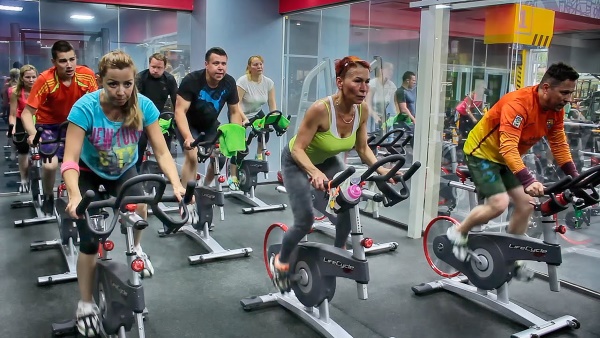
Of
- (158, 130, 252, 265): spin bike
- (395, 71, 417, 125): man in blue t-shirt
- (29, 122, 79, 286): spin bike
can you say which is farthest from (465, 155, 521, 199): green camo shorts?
(29, 122, 79, 286): spin bike

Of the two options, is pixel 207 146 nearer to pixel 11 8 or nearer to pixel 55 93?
pixel 55 93

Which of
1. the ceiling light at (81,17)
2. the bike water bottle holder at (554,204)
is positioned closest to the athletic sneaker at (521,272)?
the bike water bottle holder at (554,204)

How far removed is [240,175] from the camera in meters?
6.23

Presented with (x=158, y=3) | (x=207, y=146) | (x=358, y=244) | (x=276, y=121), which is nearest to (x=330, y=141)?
(x=358, y=244)

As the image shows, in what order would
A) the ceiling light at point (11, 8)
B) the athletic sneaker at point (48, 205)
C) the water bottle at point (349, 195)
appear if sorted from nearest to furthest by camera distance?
the water bottle at point (349, 195) → the athletic sneaker at point (48, 205) → the ceiling light at point (11, 8)

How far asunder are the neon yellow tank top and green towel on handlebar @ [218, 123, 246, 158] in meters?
1.39

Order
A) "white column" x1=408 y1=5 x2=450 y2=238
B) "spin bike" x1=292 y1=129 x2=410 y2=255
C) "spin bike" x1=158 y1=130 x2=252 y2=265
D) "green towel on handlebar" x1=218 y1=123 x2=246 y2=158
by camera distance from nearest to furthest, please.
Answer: "spin bike" x1=292 y1=129 x2=410 y2=255
"spin bike" x1=158 y1=130 x2=252 y2=265
"green towel on handlebar" x1=218 y1=123 x2=246 y2=158
"white column" x1=408 y1=5 x2=450 y2=238

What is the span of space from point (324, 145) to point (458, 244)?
4.17 feet

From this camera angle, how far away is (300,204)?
3.04 meters

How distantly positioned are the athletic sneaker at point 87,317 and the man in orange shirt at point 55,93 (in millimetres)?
Result: 1719

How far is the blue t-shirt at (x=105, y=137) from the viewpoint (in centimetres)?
259

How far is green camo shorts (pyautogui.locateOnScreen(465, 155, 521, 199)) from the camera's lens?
3359mm

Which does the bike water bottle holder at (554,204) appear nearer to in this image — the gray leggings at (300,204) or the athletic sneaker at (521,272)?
the athletic sneaker at (521,272)

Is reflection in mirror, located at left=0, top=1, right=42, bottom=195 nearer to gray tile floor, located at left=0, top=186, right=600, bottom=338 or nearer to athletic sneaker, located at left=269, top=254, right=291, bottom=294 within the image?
gray tile floor, located at left=0, top=186, right=600, bottom=338
